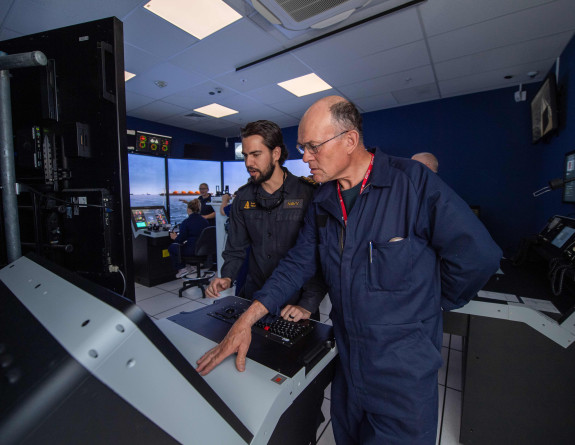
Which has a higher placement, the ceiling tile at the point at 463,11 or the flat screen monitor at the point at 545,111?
the ceiling tile at the point at 463,11

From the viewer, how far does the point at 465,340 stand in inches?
59.8

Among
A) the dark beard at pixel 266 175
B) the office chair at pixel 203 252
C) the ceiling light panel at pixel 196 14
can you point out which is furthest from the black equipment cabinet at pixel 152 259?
the dark beard at pixel 266 175

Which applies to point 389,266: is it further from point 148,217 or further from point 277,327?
point 148,217

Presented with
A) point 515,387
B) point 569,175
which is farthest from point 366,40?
point 515,387

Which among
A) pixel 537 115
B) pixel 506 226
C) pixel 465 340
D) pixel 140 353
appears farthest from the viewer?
pixel 506 226

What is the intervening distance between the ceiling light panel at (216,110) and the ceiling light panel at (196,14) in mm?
2402

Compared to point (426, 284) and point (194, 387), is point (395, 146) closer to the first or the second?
Answer: point (426, 284)

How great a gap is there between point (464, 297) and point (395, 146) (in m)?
4.84

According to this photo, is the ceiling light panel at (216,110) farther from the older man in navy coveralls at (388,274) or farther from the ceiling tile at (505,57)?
the older man in navy coveralls at (388,274)

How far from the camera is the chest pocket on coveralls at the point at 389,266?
0.91 metres

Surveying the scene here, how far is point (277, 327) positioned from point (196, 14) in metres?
2.91

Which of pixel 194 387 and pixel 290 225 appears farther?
pixel 290 225

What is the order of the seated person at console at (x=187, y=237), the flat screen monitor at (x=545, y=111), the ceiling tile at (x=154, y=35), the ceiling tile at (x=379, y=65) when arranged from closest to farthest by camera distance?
the ceiling tile at (x=154, y=35) → the flat screen monitor at (x=545, y=111) → the ceiling tile at (x=379, y=65) → the seated person at console at (x=187, y=237)

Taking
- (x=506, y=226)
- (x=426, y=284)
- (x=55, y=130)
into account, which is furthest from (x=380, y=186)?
(x=506, y=226)
